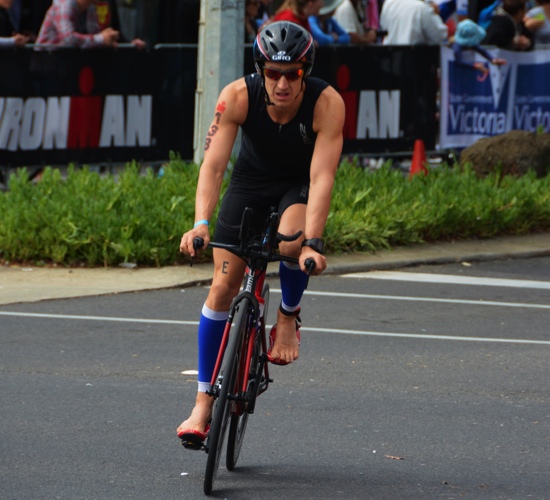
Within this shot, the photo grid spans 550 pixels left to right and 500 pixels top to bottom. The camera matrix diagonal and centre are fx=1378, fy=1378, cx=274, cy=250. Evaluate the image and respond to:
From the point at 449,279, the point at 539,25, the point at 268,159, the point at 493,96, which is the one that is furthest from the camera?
the point at 539,25

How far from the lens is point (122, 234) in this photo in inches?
465

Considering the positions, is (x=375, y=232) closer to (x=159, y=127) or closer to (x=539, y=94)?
(x=159, y=127)

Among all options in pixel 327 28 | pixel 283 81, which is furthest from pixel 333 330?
pixel 327 28

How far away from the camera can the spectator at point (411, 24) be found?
702 inches

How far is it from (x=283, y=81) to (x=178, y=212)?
6803mm

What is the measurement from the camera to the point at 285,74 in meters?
5.83

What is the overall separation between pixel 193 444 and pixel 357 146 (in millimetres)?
12038

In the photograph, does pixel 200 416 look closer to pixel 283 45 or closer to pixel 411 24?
pixel 283 45

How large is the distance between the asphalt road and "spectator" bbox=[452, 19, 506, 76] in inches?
309

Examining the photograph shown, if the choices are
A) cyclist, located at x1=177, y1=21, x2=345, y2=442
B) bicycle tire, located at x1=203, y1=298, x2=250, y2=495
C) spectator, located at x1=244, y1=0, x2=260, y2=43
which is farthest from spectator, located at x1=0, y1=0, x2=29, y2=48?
bicycle tire, located at x1=203, y1=298, x2=250, y2=495

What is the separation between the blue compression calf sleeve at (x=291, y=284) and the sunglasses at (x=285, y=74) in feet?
3.15

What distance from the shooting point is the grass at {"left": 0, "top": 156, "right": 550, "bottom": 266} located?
1178 cm

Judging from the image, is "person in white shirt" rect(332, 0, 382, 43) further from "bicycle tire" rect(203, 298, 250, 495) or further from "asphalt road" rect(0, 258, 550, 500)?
"bicycle tire" rect(203, 298, 250, 495)

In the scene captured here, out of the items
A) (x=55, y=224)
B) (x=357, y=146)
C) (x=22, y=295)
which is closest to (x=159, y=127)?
(x=357, y=146)
